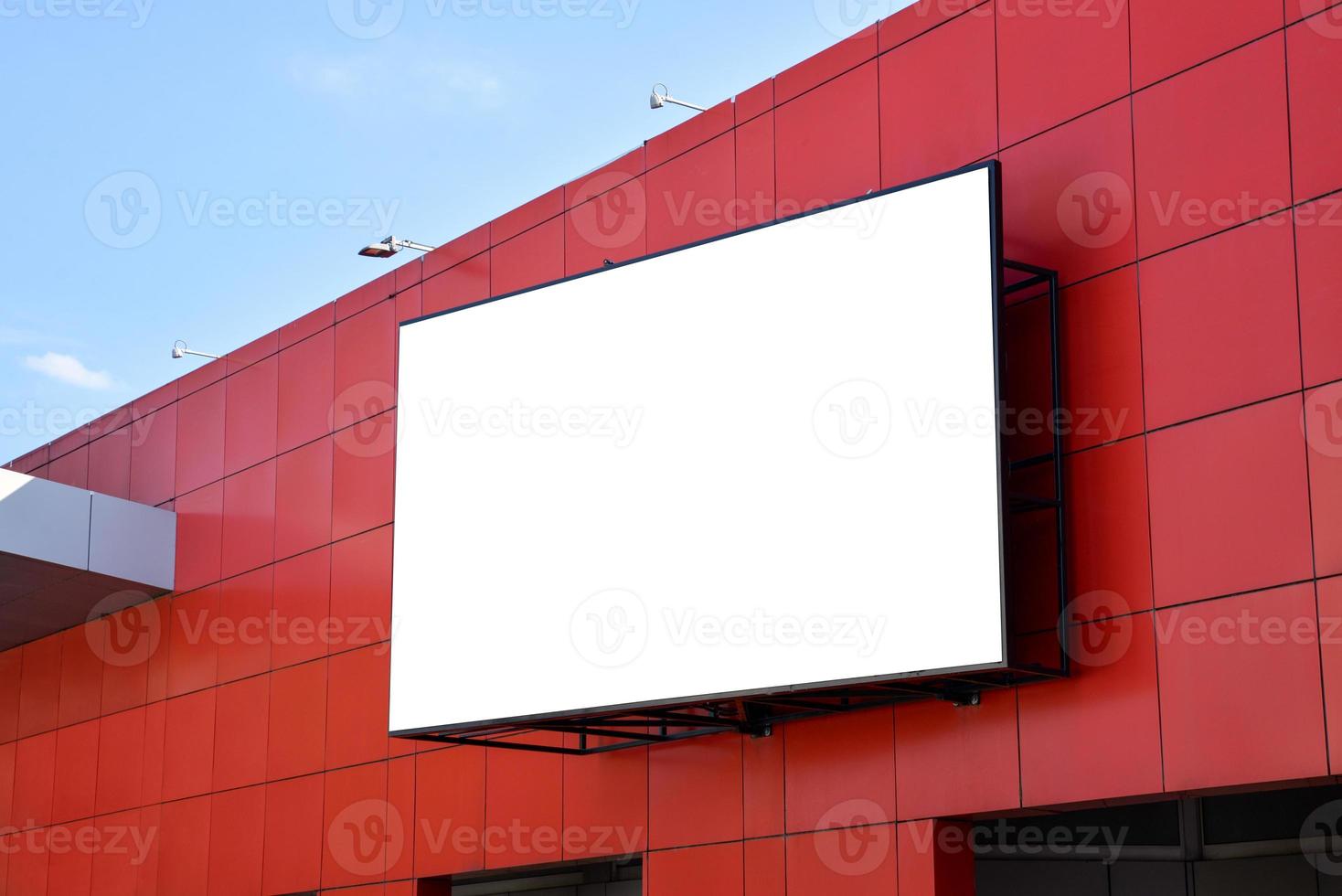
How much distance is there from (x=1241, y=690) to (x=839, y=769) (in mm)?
3509

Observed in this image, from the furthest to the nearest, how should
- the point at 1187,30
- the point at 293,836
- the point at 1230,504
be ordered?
1. the point at 293,836
2. the point at 1187,30
3. the point at 1230,504

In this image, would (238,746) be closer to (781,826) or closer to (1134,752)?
(781,826)

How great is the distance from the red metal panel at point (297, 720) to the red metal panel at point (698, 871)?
5292 mm

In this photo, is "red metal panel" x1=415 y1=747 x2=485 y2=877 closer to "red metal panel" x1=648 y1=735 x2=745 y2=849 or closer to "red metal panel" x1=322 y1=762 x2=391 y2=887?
"red metal panel" x1=322 y1=762 x2=391 y2=887

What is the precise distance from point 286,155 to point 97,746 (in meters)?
9.00

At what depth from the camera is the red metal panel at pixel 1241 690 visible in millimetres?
9422

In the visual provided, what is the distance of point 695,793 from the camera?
44.0 ft

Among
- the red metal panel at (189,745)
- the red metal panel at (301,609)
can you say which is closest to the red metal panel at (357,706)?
the red metal panel at (301,609)

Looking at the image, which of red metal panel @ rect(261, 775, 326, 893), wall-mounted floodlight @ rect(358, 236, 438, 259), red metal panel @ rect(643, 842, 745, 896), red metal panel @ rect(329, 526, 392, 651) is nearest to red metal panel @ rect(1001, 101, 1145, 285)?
red metal panel @ rect(643, 842, 745, 896)

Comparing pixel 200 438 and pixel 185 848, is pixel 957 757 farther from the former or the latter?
pixel 200 438

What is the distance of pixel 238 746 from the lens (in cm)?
1862

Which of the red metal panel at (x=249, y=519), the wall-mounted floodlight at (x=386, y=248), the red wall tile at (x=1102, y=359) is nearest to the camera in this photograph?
the red wall tile at (x=1102, y=359)

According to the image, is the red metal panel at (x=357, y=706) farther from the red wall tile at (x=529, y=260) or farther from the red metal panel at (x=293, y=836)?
the red wall tile at (x=529, y=260)

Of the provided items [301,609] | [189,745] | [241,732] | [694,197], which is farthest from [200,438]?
[694,197]
